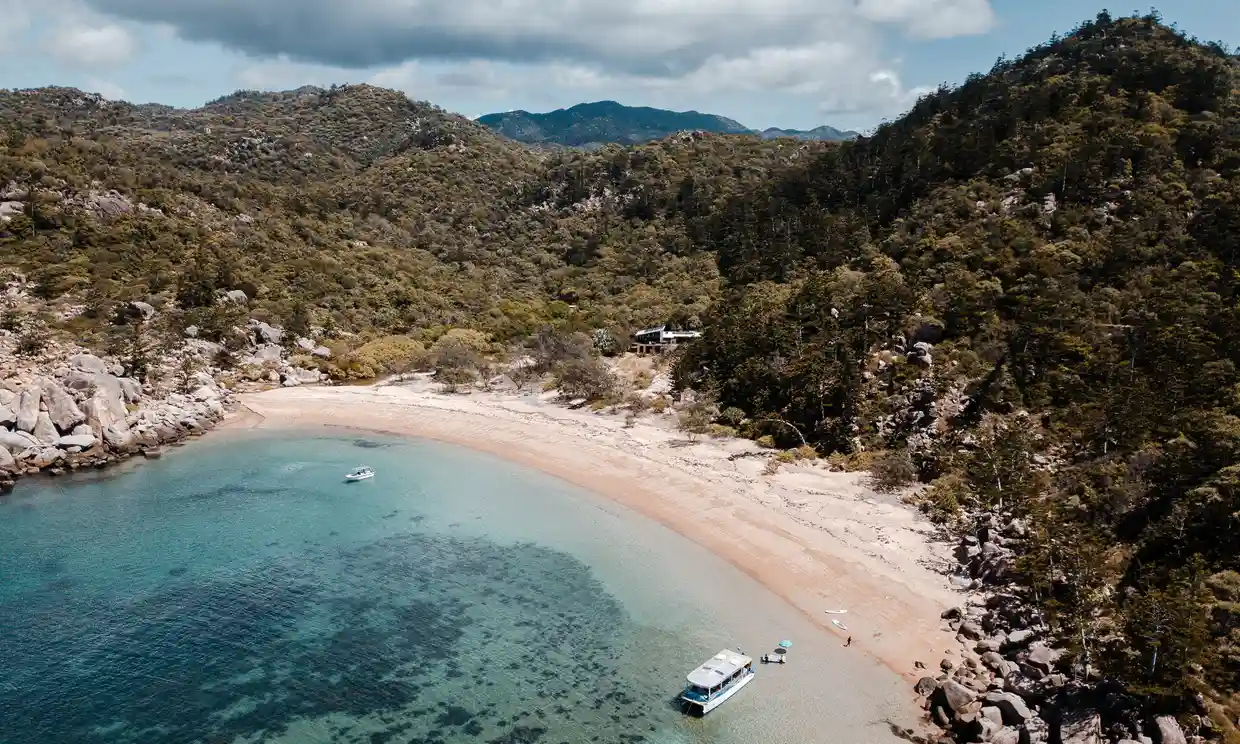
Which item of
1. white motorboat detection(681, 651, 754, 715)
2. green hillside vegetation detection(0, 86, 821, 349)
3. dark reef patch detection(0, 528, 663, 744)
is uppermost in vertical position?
green hillside vegetation detection(0, 86, 821, 349)

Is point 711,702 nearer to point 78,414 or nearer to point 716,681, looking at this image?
point 716,681

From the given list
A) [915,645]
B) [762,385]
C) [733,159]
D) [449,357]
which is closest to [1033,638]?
[915,645]

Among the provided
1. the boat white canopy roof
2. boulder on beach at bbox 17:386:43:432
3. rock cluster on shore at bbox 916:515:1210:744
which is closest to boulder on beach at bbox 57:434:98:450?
boulder on beach at bbox 17:386:43:432

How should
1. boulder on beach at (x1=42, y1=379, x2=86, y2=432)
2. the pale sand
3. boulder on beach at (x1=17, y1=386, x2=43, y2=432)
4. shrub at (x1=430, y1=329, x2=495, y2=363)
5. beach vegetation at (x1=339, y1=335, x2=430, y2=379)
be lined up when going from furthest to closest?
shrub at (x1=430, y1=329, x2=495, y2=363) → beach vegetation at (x1=339, y1=335, x2=430, y2=379) → boulder on beach at (x1=42, y1=379, x2=86, y2=432) → boulder on beach at (x1=17, y1=386, x2=43, y2=432) → the pale sand

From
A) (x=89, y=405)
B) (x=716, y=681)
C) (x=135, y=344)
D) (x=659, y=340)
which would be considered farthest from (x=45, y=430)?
(x=659, y=340)

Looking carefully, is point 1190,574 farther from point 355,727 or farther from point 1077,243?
point 1077,243

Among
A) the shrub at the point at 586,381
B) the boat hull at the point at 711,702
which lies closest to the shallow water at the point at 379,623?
the boat hull at the point at 711,702

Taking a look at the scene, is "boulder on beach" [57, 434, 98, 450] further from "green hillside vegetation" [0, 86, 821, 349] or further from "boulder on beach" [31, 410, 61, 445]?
"green hillside vegetation" [0, 86, 821, 349]
